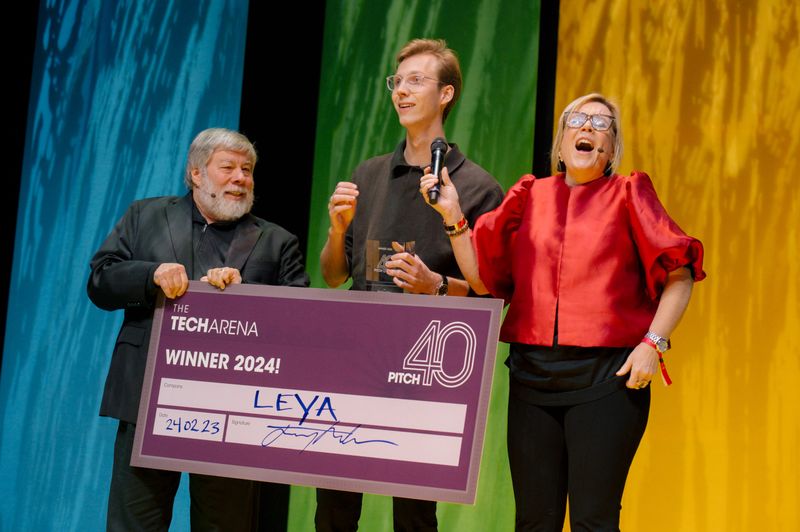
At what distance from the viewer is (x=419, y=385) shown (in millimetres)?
2418

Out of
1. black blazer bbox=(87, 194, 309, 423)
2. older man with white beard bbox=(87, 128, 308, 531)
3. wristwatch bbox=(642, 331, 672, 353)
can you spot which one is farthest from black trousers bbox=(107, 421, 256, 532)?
wristwatch bbox=(642, 331, 672, 353)

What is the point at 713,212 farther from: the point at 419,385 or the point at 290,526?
the point at 290,526

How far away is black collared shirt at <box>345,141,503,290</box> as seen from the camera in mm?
2674

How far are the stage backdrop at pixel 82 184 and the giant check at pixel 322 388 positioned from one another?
5.09ft

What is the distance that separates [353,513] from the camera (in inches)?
105

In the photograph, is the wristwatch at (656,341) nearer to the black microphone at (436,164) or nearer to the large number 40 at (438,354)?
the large number 40 at (438,354)

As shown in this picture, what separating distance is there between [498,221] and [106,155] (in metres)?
2.33

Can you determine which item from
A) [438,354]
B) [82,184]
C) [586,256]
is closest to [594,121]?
[586,256]

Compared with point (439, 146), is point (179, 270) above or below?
below

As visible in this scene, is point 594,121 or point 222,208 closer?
point 594,121

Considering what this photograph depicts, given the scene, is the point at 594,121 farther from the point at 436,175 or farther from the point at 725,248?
the point at 725,248

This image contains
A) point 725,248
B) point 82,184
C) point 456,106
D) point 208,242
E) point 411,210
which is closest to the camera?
point 411,210

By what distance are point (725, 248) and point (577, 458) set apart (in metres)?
1.58
